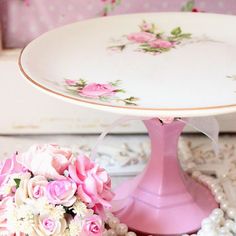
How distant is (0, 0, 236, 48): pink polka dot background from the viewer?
3.84ft

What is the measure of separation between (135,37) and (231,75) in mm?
231

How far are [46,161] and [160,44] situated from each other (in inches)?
12.6

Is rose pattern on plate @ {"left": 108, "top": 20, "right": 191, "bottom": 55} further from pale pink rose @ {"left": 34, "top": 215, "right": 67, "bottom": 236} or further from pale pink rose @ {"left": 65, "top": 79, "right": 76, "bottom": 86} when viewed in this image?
pale pink rose @ {"left": 34, "top": 215, "right": 67, "bottom": 236}

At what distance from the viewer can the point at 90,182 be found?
2.43ft

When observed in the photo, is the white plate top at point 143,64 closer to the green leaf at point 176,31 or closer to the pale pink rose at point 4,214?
the green leaf at point 176,31

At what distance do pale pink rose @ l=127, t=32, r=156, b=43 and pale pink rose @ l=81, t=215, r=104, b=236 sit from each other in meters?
0.35

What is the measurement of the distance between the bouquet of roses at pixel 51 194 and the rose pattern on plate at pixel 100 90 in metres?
0.08

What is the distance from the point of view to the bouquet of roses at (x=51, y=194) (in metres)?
0.71

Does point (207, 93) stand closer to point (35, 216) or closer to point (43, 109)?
point (35, 216)

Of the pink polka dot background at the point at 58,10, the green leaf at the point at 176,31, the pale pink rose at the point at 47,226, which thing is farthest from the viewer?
the pink polka dot background at the point at 58,10

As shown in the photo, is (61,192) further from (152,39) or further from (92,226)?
(152,39)

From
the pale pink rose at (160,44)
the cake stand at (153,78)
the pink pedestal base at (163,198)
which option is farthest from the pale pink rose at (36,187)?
the pale pink rose at (160,44)

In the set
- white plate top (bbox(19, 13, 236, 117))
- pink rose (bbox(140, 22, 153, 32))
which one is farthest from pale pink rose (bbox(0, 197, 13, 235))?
pink rose (bbox(140, 22, 153, 32))

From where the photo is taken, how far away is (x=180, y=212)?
36.0 inches
